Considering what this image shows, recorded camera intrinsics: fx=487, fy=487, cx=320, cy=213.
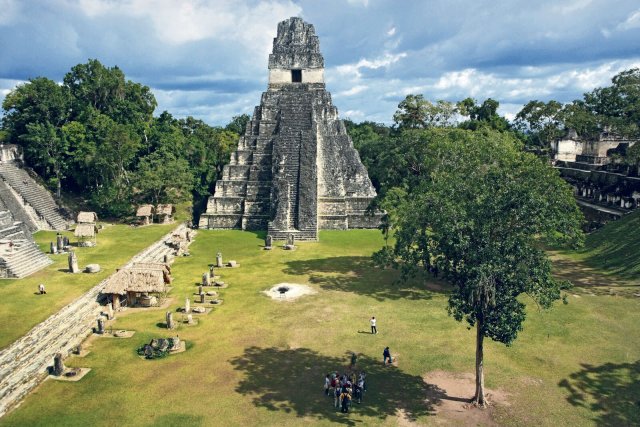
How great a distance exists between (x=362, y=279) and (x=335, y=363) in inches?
428

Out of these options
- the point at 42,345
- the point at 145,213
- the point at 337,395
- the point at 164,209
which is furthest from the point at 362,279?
the point at 164,209

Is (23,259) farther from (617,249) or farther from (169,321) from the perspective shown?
(617,249)

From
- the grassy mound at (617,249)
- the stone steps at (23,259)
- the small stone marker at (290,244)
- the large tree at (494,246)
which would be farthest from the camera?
the small stone marker at (290,244)

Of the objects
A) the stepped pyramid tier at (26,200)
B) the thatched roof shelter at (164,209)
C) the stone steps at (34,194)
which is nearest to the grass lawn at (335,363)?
the thatched roof shelter at (164,209)

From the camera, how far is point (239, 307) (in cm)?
2591

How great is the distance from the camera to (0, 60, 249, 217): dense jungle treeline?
45.7 metres

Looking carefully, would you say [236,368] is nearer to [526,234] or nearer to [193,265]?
[526,234]

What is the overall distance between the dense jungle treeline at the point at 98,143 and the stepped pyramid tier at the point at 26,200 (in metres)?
1.79

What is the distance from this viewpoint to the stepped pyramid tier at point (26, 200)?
131 ft

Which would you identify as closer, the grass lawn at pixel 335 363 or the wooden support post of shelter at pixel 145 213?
the grass lawn at pixel 335 363

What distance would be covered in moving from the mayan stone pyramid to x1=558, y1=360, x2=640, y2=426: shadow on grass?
24.8 m

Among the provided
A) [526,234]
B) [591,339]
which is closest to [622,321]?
[591,339]

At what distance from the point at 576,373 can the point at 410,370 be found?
20.7 ft

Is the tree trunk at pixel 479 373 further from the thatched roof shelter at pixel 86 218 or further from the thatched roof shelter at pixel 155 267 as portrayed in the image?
the thatched roof shelter at pixel 86 218
